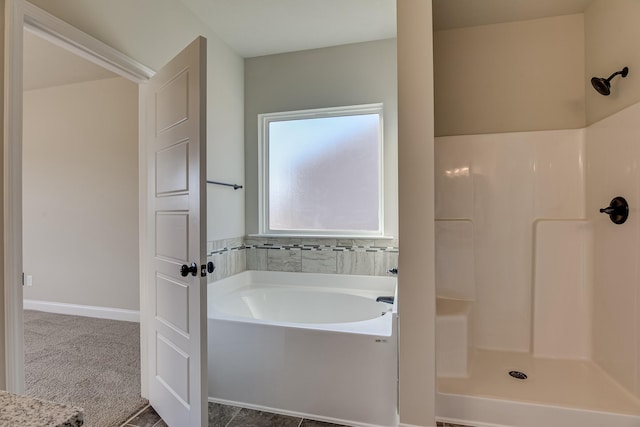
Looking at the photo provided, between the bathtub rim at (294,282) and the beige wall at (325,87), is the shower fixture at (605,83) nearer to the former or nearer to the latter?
the beige wall at (325,87)

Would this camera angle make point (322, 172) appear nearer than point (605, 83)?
No

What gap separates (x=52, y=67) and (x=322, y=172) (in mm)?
2851

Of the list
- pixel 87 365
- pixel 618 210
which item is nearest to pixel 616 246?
pixel 618 210

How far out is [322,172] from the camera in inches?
121

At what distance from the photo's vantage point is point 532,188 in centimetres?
220

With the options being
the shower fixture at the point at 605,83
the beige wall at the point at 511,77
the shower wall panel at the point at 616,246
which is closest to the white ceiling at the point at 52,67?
the beige wall at the point at 511,77

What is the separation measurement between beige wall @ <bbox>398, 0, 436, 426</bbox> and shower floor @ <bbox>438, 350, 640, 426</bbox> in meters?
0.28

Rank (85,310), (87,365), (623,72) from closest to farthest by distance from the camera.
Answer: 1. (623,72)
2. (87,365)
3. (85,310)

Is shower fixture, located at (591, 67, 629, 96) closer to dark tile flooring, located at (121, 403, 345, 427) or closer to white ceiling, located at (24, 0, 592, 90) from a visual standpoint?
white ceiling, located at (24, 0, 592, 90)

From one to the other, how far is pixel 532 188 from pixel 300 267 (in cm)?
195

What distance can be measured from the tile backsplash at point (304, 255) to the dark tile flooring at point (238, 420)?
1035mm

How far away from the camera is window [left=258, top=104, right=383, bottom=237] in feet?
9.68

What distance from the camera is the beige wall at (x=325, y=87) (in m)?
2.85

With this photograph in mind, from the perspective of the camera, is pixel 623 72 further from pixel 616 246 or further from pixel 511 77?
pixel 616 246
